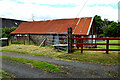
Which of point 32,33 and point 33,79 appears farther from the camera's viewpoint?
point 32,33

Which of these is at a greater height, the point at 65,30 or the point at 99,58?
the point at 65,30

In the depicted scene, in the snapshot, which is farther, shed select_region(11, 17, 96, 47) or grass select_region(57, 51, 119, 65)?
shed select_region(11, 17, 96, 47)

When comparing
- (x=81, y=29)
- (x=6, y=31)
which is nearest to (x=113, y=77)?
(x=81, y=29)

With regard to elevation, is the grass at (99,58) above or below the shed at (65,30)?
below

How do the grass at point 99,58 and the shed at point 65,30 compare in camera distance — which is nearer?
the grass at point 99,58

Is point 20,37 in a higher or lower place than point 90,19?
lower

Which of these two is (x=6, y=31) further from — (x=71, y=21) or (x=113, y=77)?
(x=113, y=77)

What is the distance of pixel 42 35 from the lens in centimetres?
2106

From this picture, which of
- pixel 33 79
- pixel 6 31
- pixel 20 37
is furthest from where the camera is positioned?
pixel 6 31

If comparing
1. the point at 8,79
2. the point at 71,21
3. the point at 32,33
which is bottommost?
the point at 8,79

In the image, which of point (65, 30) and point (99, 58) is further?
point (65, 30)

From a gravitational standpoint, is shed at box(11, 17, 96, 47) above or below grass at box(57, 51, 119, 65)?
above

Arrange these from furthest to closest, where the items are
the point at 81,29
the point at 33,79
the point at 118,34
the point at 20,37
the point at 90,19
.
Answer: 1. the point at 118,34
2. the point at 20,37
3. the point at 90,19
4. the point at 81,29
5. the point at 33,79

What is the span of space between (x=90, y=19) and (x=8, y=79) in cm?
1832
